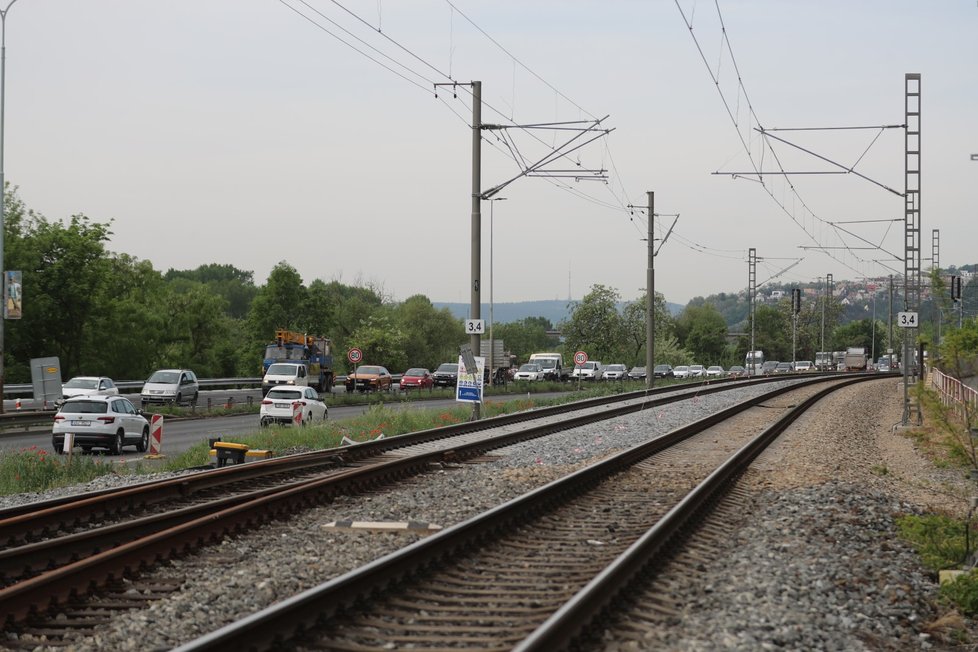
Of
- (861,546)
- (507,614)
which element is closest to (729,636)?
(507,614)

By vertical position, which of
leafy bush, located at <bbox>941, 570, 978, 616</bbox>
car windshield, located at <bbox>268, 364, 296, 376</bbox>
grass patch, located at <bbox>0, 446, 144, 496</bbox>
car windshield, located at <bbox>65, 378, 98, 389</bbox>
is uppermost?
car windshield, located at <bbox>268, 364, 296, 376</bbox>

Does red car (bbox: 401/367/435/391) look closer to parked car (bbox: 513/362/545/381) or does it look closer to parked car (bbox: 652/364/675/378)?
parked car (bbox: 513/362/545/381)

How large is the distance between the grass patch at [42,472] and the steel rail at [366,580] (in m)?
9.10

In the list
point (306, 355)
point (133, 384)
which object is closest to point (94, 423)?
point (133, 384)

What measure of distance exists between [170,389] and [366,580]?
43.1 m

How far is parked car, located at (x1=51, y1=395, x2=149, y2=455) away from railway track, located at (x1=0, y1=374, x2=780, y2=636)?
9131mm

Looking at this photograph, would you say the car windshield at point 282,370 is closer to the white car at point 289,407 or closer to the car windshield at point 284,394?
the white car at point 289,407

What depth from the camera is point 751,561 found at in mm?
10703

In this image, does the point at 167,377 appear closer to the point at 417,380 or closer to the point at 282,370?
the point at 282,370

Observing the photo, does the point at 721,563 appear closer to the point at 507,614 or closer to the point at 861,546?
the point at 861,546

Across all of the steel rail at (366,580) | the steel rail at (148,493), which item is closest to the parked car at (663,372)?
the steel rail at (148,493)

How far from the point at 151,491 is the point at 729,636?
904 centimetres

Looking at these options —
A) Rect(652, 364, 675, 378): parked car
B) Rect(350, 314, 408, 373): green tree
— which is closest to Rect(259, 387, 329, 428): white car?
Rect(652, 364, 675, 378): parked car

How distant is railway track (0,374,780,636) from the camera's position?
9.09 metres
